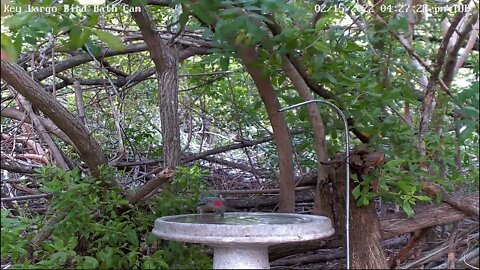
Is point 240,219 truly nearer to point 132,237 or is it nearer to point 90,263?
point 132,237

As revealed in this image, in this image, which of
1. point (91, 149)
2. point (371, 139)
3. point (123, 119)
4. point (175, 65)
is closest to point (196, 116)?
point (123, 119)

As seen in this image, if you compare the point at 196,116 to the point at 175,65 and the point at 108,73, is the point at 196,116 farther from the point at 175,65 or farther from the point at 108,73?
the point at 175,65

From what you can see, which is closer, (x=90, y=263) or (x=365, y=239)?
(x=90, y=263)

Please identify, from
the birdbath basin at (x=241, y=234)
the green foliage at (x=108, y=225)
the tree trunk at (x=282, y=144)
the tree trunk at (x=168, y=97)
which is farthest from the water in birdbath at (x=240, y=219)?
the tree trunk at (x=168, y=97)

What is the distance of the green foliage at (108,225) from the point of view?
3.08m

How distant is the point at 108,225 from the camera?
3.20 m

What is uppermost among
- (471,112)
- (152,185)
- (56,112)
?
(56,112)

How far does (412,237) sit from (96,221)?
5.32 feet

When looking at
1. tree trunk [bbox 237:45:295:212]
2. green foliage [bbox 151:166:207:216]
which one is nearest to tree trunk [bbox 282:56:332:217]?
tree trunk [bbox 237:45:295:212]

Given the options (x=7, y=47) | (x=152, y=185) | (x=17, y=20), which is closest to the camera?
(x=7, y=47)

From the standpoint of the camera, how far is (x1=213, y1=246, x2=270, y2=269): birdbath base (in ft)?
8.75

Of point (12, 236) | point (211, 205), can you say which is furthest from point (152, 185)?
point (12, 236)

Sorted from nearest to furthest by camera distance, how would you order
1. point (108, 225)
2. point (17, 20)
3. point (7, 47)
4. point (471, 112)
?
point (7, 47), point (17, 20), point (471, 112), point (108, 225)

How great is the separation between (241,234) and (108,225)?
998 millimetres
